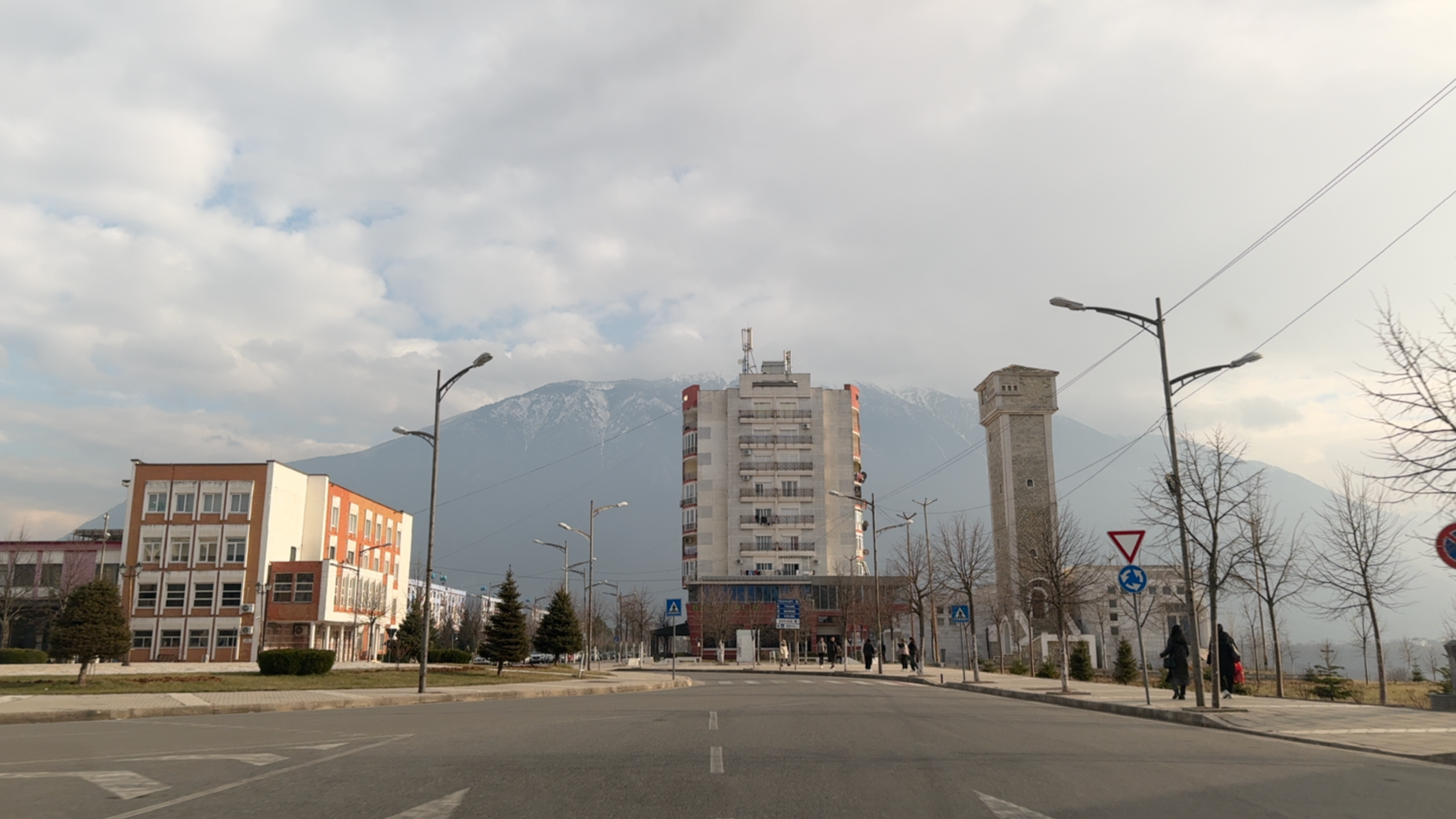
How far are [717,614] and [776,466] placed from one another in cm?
2128

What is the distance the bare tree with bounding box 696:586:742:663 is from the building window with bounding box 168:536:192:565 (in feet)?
142

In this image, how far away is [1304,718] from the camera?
55.8 feet

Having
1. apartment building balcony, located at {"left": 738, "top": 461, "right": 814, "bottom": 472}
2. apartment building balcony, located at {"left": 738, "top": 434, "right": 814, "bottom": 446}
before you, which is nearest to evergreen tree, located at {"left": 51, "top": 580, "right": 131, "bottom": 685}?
apartment building balcony, located at {"left": 738, "top": 461, "right": 814, "bottom": 472}

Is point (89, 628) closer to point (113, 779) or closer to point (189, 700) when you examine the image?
point (189, 700)

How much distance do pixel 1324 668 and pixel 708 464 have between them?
7658 centimetres

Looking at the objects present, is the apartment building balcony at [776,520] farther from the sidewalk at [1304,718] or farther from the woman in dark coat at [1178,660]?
the woman in dark coat at [1178,660]

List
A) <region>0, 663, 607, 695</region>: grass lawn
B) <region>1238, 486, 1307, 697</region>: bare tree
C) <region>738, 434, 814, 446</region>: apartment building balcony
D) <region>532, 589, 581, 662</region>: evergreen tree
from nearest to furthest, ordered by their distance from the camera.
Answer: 1. <region>0, 663, 607, 695</region>: grass lawn
2. <region>1238, 486, 1307, 697</region>: bare tree
3. <region>532, 589, 581, 662</region>: evergreen tree
4. <region>738, 434, 814, 446</region>: apartment building balcony

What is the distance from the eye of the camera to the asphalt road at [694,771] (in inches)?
295

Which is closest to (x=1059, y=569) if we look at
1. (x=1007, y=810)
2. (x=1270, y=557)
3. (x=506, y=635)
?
(x=1270, y=557)

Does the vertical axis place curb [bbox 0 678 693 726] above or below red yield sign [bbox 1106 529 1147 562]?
below

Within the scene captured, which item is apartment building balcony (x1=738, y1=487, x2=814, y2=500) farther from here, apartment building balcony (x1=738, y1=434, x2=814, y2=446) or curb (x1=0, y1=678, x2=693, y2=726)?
curb (x1=0, y1=678, x2=693, y2=726)

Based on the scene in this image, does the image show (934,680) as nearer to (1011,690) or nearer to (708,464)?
(1011,690)

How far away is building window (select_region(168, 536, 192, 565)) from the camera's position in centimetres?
7244

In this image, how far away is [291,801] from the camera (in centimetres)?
762
